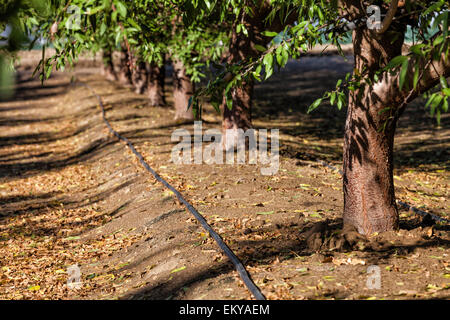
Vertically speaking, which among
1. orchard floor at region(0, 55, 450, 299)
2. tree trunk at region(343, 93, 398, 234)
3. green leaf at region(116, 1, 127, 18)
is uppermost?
green leaf at region(116, 1, 127, 18)

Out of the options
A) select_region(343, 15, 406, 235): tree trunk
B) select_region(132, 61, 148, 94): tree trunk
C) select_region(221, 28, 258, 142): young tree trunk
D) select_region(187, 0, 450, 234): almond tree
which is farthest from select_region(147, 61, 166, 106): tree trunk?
select_region(343, 15, 406, 235): tree trunk

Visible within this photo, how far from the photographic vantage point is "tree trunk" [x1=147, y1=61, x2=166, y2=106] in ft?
53.9

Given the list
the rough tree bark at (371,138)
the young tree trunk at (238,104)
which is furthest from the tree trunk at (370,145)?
the young tree trunk at (238,104)

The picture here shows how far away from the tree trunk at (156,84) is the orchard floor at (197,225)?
96.8 inches

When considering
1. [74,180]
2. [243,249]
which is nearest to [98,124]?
[74,180]

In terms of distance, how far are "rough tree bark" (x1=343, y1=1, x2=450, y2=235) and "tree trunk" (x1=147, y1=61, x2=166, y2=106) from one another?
12085 mm

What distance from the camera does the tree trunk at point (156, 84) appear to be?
16.4 meters

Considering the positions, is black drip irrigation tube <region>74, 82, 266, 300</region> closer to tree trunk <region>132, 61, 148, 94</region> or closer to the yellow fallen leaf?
the yellow fallen leaf

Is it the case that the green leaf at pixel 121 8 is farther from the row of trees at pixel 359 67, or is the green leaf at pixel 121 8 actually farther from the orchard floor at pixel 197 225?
the orchard floor at pixel 197 225

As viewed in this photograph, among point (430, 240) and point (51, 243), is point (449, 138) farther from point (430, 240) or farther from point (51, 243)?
point (51, 243)

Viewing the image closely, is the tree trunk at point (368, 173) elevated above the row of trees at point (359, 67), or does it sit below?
below

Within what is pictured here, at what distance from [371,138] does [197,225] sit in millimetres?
2284

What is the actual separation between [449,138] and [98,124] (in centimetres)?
1032

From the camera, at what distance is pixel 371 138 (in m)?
4.93
